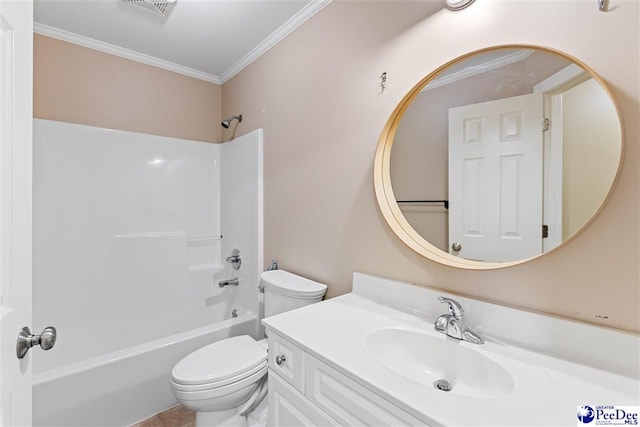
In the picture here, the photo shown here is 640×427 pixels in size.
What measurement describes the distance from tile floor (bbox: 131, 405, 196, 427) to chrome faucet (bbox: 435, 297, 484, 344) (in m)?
1.64

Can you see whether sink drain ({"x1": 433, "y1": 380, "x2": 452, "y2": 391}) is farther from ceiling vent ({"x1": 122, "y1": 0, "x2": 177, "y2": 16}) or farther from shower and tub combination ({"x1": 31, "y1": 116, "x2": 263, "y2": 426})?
ceiling vent ({"x1": 122, "y1": 0, "x2": 177, "y2": 16})

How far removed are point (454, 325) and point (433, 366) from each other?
0.51 ft

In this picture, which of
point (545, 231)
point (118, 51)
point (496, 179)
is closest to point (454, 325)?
point (545, 231)

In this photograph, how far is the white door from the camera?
2.14 feet

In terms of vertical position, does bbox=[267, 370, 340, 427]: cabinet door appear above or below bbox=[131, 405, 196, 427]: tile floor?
above

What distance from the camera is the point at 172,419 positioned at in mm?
1729

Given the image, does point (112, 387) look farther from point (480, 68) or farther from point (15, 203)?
point (480, 68)

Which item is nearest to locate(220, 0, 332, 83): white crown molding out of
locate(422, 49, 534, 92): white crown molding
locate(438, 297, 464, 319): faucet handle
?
locate(422, 49, 534, 92): white crown molding

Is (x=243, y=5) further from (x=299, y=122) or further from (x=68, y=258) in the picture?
(x=68, y=258)

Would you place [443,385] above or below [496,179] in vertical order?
below

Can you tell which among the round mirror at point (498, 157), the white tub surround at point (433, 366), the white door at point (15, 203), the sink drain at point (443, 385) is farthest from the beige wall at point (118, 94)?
the sink drain at point (443, 385)

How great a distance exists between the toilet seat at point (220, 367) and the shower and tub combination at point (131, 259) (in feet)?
1.47

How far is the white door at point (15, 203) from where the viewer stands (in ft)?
2.14

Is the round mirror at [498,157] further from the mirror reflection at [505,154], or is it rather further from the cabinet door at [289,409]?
the cabinet door at [289,409]
